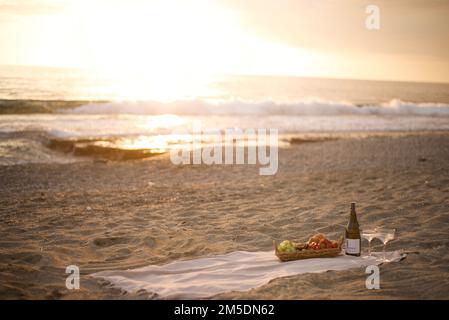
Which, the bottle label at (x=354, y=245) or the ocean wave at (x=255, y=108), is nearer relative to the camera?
the bottle label at (x=354, y=245)

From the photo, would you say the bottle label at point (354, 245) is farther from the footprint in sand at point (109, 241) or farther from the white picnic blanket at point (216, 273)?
the footprint in sand at point (109, 241)

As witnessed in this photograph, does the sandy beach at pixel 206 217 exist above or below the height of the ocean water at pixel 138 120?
below

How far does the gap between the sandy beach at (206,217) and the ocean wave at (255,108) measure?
17.8 metres

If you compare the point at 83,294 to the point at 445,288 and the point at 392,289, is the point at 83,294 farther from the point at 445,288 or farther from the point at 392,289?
the point at 445,288

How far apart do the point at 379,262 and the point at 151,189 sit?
21.5 ft

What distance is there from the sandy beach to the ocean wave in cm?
1776

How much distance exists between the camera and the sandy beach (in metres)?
5.51

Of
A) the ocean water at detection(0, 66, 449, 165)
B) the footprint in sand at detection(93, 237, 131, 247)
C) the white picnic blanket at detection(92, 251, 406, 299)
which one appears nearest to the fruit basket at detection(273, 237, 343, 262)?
the white picnic blanket at detection(92, 251, 406, 299)

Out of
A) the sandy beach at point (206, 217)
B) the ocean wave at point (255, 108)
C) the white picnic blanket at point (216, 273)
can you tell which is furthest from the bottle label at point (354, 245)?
the ocean wave at point (255, 108)

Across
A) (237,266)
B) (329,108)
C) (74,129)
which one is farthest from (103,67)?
(237,266)

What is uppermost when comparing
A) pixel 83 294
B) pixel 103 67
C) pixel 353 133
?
pixel 103 67

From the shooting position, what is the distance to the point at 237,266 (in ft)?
19.8

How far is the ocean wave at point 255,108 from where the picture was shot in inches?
1273

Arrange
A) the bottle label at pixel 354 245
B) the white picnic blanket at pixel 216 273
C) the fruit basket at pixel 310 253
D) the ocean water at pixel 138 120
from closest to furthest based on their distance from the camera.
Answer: the white picnic blanket at pixel 216 273, the fruit basket at pixel 310 253, the bottle label at pixel 354 245, the ocean water at pixel 138 120
